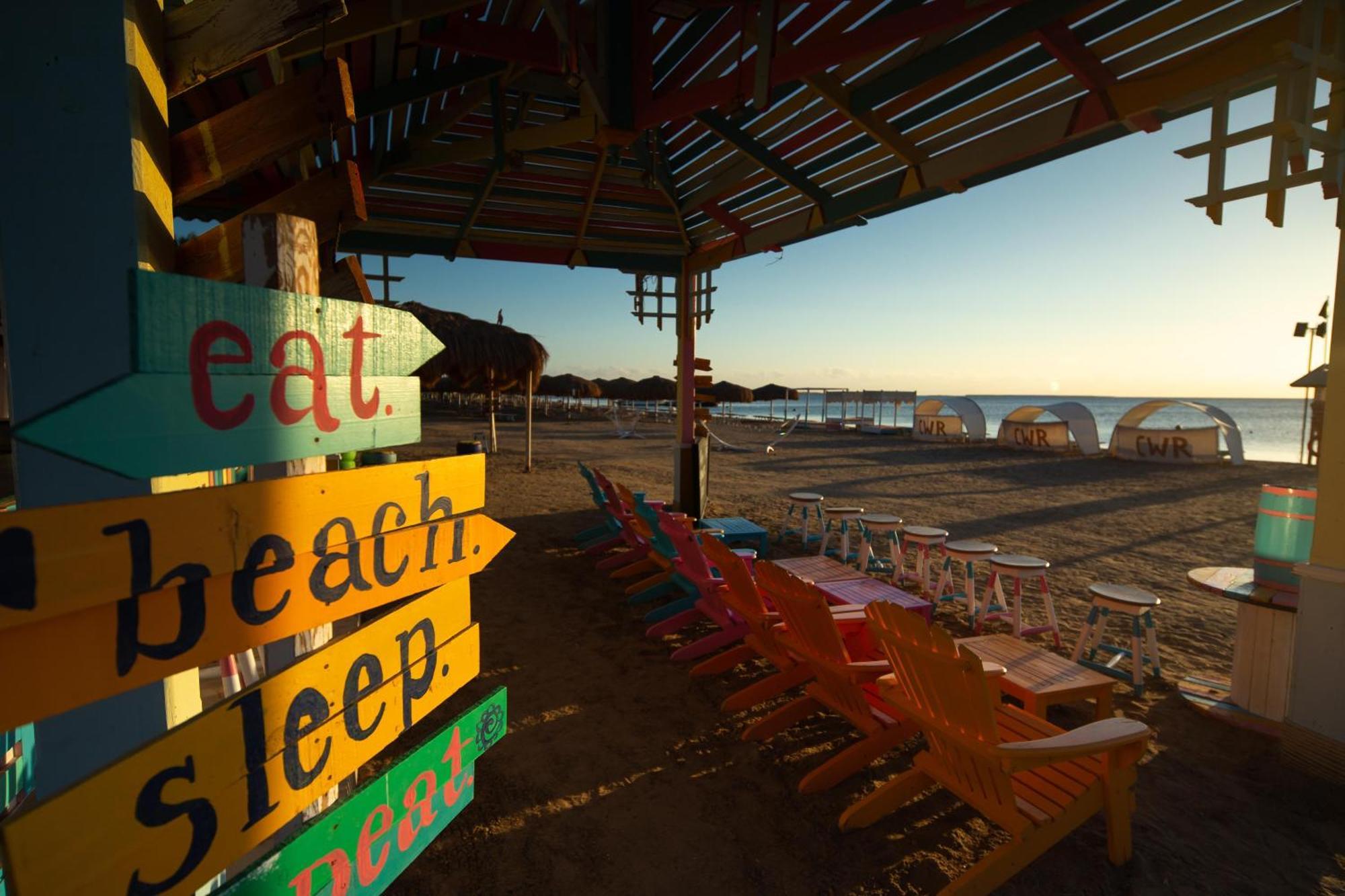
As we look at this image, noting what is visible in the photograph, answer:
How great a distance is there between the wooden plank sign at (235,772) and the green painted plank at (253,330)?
0.53 m

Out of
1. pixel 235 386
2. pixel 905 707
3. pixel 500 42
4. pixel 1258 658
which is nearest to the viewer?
pixel 235 386

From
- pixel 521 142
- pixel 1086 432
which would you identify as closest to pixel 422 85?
pixel 521 142

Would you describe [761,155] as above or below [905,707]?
above

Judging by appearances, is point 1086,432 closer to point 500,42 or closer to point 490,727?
point 500,42

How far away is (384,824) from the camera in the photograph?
3.86ft

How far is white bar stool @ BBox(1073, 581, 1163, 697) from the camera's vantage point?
396cm

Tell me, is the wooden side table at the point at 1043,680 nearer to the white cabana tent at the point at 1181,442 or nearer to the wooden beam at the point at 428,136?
the wooden beam at the point at 428,136

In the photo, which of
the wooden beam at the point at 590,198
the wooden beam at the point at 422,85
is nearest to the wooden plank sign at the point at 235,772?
the wooden beam at the point at 422,85

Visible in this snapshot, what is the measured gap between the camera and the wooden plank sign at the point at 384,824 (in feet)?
3.22

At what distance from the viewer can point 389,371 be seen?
1319 millimetres

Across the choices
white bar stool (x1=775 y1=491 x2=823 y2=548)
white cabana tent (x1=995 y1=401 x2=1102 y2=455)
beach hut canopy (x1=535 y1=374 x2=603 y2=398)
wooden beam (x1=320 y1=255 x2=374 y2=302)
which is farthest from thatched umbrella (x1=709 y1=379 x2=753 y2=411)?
wooden beam (x1=320 y1=255 x2=374 y2=302)

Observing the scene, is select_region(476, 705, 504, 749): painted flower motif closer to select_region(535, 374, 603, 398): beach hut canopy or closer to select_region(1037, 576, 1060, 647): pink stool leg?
select_region(1037, 576, 1060, 647): pink stool leg

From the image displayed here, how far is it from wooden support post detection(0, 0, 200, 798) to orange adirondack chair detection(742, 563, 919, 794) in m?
2.69

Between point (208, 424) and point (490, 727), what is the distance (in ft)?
3.05
